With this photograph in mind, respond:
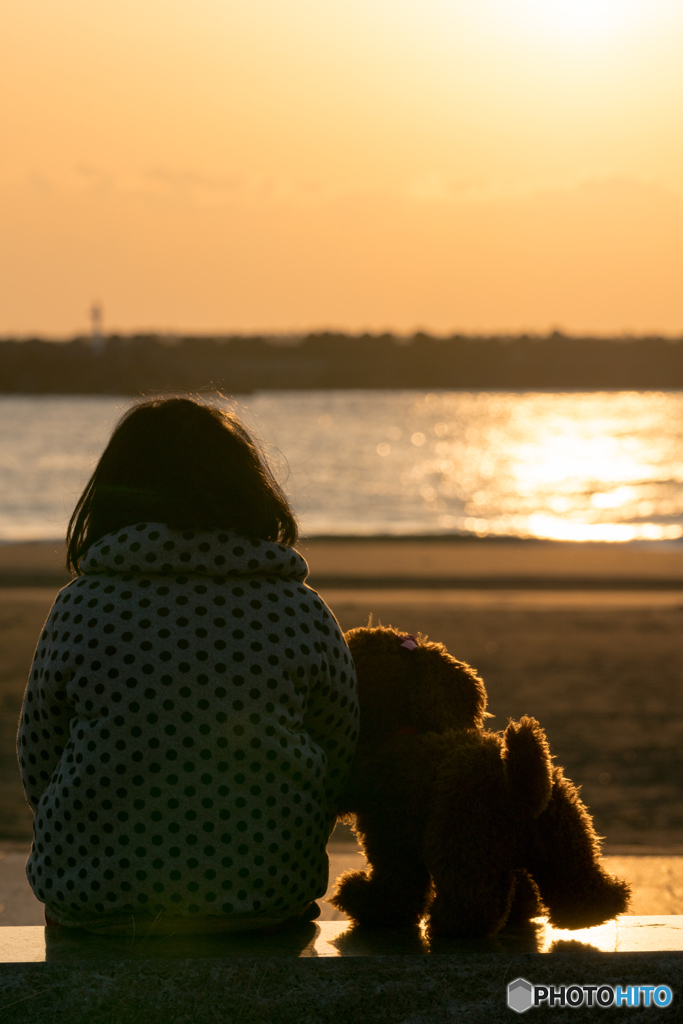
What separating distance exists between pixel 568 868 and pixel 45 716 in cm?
118

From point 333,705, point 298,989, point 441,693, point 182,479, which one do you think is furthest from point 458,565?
point 298,989

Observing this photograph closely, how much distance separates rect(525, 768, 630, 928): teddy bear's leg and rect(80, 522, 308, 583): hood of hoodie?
2.73ft

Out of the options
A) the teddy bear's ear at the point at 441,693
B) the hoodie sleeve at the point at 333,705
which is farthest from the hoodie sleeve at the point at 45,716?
the teddy bear's ear at the point at 441,693

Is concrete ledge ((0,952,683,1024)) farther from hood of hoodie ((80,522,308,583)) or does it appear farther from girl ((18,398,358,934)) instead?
hood of hoodie ((80,522,308,583))

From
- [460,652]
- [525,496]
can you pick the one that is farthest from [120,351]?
[460,652]

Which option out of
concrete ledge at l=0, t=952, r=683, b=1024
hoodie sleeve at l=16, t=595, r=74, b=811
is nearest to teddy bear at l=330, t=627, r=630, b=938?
concrete ledge at l=0, t=952, r=683, b=1024

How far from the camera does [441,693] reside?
2744mm

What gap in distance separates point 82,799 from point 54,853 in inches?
6.0

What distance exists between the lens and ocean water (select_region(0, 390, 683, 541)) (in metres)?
28.6

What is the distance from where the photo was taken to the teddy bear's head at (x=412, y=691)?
2.73m

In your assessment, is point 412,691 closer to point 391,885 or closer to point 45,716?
point 391,885

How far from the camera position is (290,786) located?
2377 mm

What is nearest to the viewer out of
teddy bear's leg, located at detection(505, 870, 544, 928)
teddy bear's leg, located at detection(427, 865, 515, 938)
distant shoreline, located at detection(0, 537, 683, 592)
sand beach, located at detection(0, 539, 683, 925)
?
teddy bear's leg, located at detection(427, 865, 515, 938)

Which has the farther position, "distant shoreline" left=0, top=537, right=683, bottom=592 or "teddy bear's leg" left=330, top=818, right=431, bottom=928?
"distant shoreline" left=0, top=537, right=683, bottom=592
